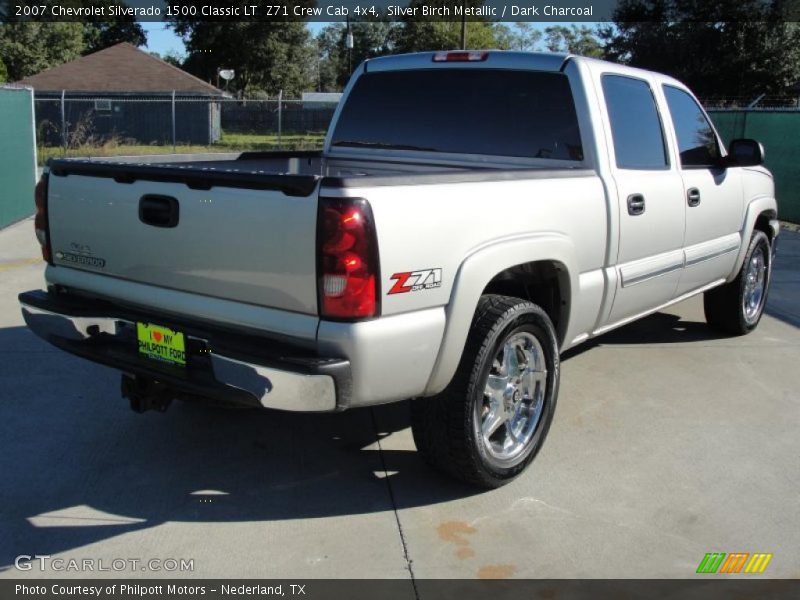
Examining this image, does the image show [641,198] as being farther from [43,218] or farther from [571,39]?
[571,39]

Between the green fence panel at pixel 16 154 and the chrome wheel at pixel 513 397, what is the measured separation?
8.64 meters

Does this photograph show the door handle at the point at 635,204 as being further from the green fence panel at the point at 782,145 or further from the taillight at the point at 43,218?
the green fence panel at the point at 782,145

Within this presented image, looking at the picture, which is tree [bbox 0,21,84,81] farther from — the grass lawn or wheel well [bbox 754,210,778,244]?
wheel well [bbox 754,210,778,244]

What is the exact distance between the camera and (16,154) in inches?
435

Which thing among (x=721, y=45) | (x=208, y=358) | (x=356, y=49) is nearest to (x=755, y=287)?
(x=208, y=358)

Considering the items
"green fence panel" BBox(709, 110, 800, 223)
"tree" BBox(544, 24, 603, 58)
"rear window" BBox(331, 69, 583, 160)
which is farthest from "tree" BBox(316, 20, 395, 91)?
"rear window" BBox(331, 69, 583, 160)

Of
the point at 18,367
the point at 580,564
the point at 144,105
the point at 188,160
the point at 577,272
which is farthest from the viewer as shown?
the point at 144,105

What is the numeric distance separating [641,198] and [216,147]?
89.1ft

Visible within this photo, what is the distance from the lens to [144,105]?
99.5ft

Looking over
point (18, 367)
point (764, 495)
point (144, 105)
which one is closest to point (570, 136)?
point (764, 495)

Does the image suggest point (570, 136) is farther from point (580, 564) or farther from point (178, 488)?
point (178, 488)

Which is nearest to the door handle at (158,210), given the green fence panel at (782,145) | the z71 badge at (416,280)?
the z71 badge at (416,280)

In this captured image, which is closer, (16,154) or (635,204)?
(635,204)
